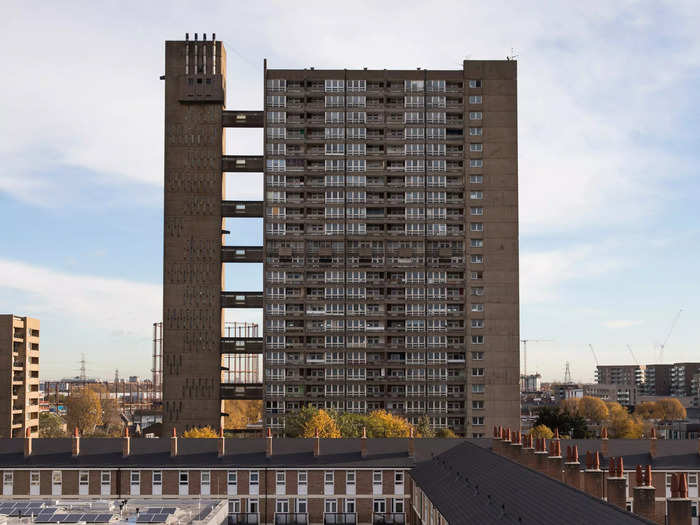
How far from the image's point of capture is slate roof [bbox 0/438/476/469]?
276ft

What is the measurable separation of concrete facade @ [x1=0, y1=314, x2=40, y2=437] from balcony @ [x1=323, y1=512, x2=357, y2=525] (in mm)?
105242

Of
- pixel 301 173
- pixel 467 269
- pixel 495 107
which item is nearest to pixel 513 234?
pixel 467 269

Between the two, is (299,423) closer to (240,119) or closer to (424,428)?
(424,428)

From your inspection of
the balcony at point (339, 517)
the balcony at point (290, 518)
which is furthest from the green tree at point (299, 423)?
the balcony at point (339, 517)

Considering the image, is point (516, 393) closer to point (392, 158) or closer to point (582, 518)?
point (392, 158)

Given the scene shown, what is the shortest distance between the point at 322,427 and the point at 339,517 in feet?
123

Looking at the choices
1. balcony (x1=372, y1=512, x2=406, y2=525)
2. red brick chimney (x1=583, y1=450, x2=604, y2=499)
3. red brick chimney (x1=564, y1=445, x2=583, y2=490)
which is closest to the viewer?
red brick chimney (x1=583, y1=450, x2=604, y2=499)

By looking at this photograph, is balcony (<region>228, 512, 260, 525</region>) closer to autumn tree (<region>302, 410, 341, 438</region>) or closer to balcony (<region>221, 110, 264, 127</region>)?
autumn tree (<region>302, 410, 341, 438</region>)

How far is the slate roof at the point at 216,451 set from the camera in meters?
84.0

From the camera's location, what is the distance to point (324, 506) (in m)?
83.8

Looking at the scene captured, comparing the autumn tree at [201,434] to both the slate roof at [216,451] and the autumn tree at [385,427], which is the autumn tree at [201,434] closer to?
the autumn tree at [385,427]

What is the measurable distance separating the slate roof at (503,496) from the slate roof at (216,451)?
13.3 meters

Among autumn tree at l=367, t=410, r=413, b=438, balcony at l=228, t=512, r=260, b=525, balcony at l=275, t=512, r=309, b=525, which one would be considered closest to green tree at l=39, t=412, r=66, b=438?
autumn tree at l=367, t=410, r=413, b=438

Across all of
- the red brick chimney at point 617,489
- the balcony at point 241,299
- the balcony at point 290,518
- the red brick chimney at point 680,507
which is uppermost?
the balcony at point 241,299
